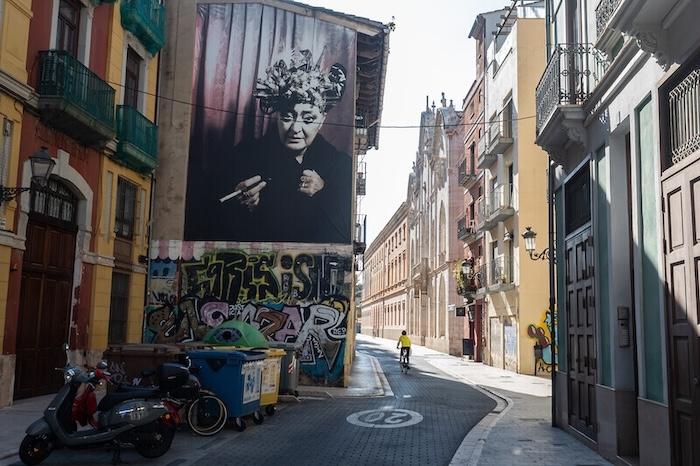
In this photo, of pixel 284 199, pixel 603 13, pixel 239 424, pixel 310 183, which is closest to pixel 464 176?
pixel 310 183

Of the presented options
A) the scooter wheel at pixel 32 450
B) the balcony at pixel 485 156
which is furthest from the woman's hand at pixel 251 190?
the balcony at pixel 485 156

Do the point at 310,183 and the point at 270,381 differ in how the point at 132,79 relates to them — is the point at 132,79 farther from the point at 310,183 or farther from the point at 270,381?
the point at 270,381

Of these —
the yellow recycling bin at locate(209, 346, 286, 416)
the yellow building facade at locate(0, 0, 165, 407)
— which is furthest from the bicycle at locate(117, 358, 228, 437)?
the yellow building facade at locate(0, 0, 165, 407)

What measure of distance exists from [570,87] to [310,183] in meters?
10.9

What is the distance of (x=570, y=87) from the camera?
10562 millimetres

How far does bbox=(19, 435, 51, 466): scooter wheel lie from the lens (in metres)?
8.16

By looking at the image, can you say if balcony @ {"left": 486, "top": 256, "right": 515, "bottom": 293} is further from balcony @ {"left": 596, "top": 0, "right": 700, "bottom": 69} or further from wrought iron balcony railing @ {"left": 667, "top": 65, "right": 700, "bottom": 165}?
balcony @ {"left": 596, "top": 0, "right": 700, "bottom": 69}

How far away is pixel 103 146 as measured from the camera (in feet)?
53.5

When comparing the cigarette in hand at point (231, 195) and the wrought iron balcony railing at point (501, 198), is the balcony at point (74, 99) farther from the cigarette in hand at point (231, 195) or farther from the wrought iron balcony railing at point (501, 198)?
the wrought iron balcony railing at point (501, 198)

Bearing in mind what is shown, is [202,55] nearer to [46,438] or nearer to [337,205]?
[337,205]

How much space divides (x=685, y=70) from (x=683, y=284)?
209 cm

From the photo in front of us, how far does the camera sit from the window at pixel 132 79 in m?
18.3

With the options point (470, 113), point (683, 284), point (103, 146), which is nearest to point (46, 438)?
point (683, 284)

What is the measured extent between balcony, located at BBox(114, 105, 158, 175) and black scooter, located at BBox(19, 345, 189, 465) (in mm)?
9601
